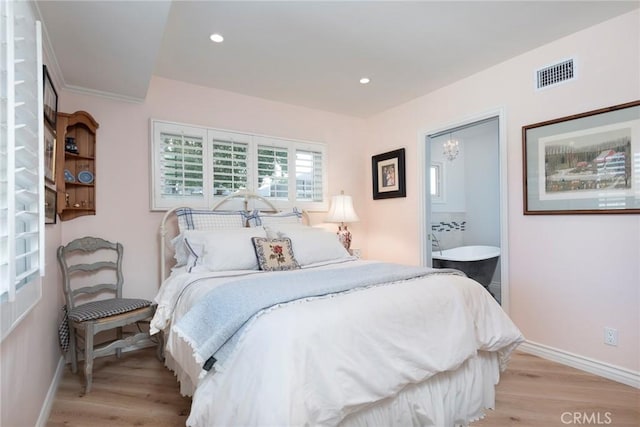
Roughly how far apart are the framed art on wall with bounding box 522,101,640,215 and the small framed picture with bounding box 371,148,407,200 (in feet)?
4.56

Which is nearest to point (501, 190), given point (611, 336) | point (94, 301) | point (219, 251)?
point (611, 336)

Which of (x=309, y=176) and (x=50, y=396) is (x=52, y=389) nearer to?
(x=50, y=396)

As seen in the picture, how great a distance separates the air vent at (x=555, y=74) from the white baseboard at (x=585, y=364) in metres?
2.15

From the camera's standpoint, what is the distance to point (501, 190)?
3.05 metres

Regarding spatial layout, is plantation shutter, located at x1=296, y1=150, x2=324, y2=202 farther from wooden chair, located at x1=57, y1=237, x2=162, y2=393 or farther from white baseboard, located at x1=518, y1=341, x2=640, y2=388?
white baseboard, located at x1=518, y1=341, x2=640, y2=388

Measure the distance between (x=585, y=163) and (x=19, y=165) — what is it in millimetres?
3396

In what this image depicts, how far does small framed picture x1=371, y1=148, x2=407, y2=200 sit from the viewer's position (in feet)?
13.2

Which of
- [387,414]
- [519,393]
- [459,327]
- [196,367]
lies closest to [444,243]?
[519,393]

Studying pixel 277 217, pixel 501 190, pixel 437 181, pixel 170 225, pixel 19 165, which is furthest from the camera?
pixel 437 181

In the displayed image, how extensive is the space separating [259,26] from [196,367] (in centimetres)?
225

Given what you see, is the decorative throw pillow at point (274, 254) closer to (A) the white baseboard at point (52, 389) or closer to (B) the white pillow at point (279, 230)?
(B) the white pillow at point (279, 230)

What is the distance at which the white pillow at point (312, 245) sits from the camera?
2.83 m

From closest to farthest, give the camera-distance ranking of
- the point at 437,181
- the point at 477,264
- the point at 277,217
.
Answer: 1. the point at 277,217
2. the point at 477,264
3. the point at 437,181

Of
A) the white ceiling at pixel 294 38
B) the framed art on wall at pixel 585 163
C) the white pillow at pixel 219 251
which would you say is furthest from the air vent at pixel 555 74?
the white pillow at pixel 219 251
